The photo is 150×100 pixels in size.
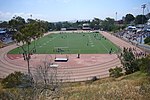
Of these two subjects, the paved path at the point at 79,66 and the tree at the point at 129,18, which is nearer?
the paved path at the point at 79,66

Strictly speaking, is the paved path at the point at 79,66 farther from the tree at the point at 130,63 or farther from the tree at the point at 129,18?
the tree at the point at 129,18

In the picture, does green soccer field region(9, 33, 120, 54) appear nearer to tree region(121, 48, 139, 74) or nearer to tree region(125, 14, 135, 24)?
tree region(121, 48, 139, 74)

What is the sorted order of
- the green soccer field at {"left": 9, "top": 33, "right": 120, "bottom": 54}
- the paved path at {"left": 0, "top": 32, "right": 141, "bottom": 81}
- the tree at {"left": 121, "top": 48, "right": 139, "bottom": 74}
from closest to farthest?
the tree at {"left": 121, "top": 48, "right": 139, "bottom": 74} < the paved path at {"left": 0, "top": 32, "right": 141, "bottom": 81} < the green soccer field at {"left": 9, "top": 33, "right": 120, "bottom": 54}

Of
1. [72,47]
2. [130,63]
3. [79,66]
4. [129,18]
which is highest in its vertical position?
[129,18]

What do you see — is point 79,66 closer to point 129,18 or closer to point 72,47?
point 72,47

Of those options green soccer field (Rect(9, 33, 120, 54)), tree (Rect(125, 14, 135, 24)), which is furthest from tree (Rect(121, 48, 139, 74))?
tree (Rect(125, 14, 135, 24))

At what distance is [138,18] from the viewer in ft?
385

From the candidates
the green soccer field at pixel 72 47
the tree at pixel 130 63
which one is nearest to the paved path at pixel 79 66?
the tree at pixel 130 63

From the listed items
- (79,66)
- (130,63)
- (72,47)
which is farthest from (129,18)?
(130,63)

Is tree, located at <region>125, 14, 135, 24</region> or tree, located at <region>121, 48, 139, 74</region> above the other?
tree, located at <region>125, 14, 135, 24</region>

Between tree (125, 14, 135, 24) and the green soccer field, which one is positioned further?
tree (125, 14, 135, 24)

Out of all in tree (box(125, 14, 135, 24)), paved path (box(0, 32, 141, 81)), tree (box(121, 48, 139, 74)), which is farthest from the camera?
tree (box(125, 14, 135, 24))

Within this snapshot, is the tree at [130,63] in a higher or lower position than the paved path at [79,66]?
higher

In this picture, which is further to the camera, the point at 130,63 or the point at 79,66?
the point at 79,66
